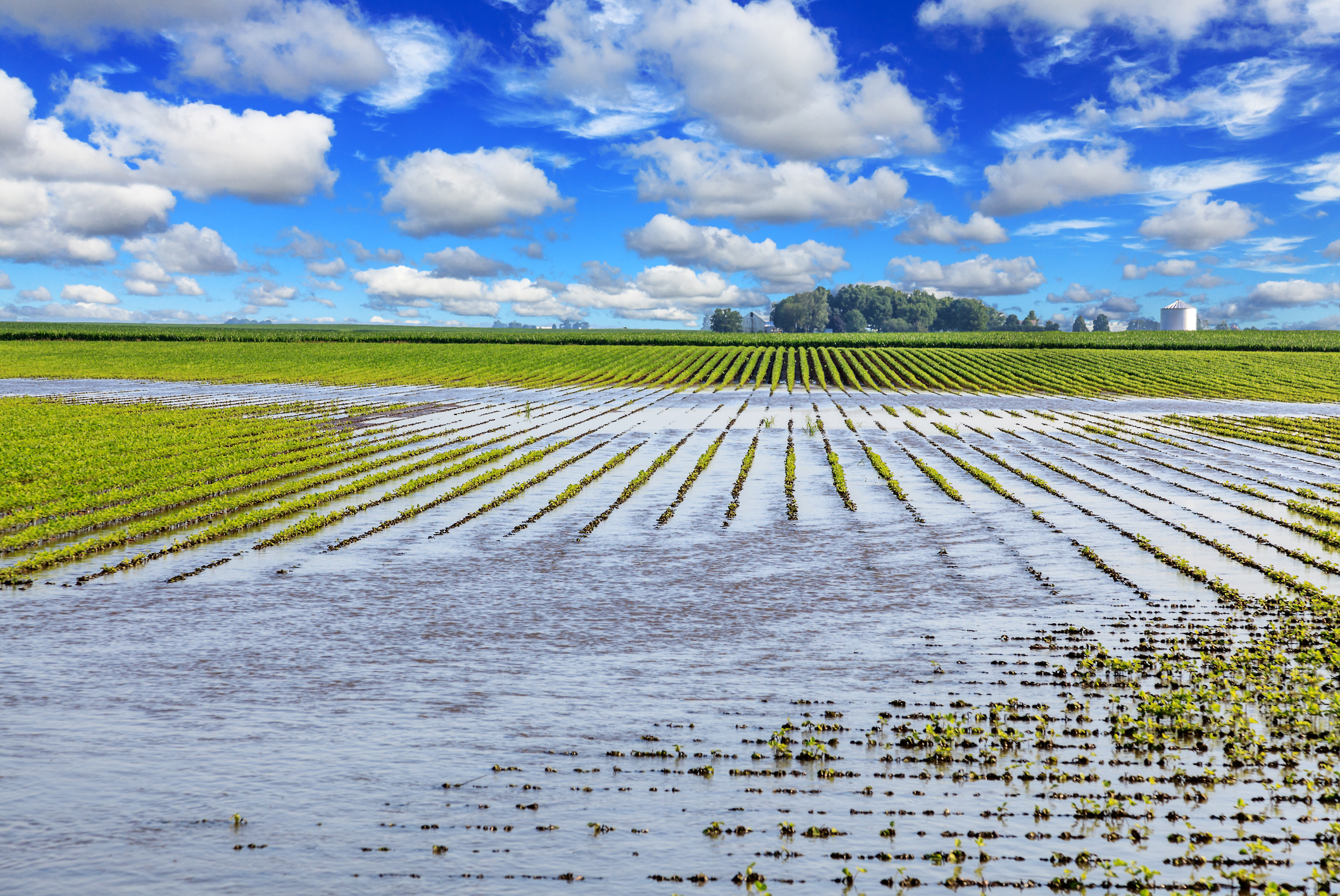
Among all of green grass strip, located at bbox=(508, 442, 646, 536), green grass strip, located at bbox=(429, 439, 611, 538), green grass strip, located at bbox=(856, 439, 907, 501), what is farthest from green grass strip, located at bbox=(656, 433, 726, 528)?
green grass strip, located at bbox=(856, 439, 907, 501)


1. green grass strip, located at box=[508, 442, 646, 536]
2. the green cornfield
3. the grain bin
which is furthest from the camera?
the grain bin

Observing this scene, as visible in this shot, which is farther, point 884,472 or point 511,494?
point 884,472

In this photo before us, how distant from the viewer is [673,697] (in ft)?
30.1

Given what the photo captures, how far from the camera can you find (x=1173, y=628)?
11.2 m

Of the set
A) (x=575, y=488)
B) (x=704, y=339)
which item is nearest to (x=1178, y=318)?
(x=704, y=339)

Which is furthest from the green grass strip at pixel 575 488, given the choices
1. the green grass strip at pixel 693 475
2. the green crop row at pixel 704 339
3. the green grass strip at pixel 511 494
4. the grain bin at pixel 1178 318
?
the grain bin at pixel 1178 318

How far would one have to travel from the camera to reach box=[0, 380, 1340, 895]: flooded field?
6.39m

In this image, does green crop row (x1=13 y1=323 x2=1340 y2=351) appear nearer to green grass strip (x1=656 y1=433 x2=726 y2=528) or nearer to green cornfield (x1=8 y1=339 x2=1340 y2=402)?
green cornfield (x1=8 y1=339 x2=1340 y2=402)

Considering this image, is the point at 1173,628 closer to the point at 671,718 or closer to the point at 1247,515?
the point at 671,718

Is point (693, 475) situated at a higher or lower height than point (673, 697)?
higher

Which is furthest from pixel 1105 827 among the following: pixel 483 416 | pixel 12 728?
pixel 483 416

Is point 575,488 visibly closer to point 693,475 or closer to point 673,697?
point 693,475

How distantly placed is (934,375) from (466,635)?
6209cm

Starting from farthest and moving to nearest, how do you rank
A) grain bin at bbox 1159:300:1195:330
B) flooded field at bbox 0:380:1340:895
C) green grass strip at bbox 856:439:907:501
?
1. grain bin at bbox 1159:300:1195:330
2. green grass strip at bbox 856:439:907:501
3. flooded field at bbox 0:380:1340:895
